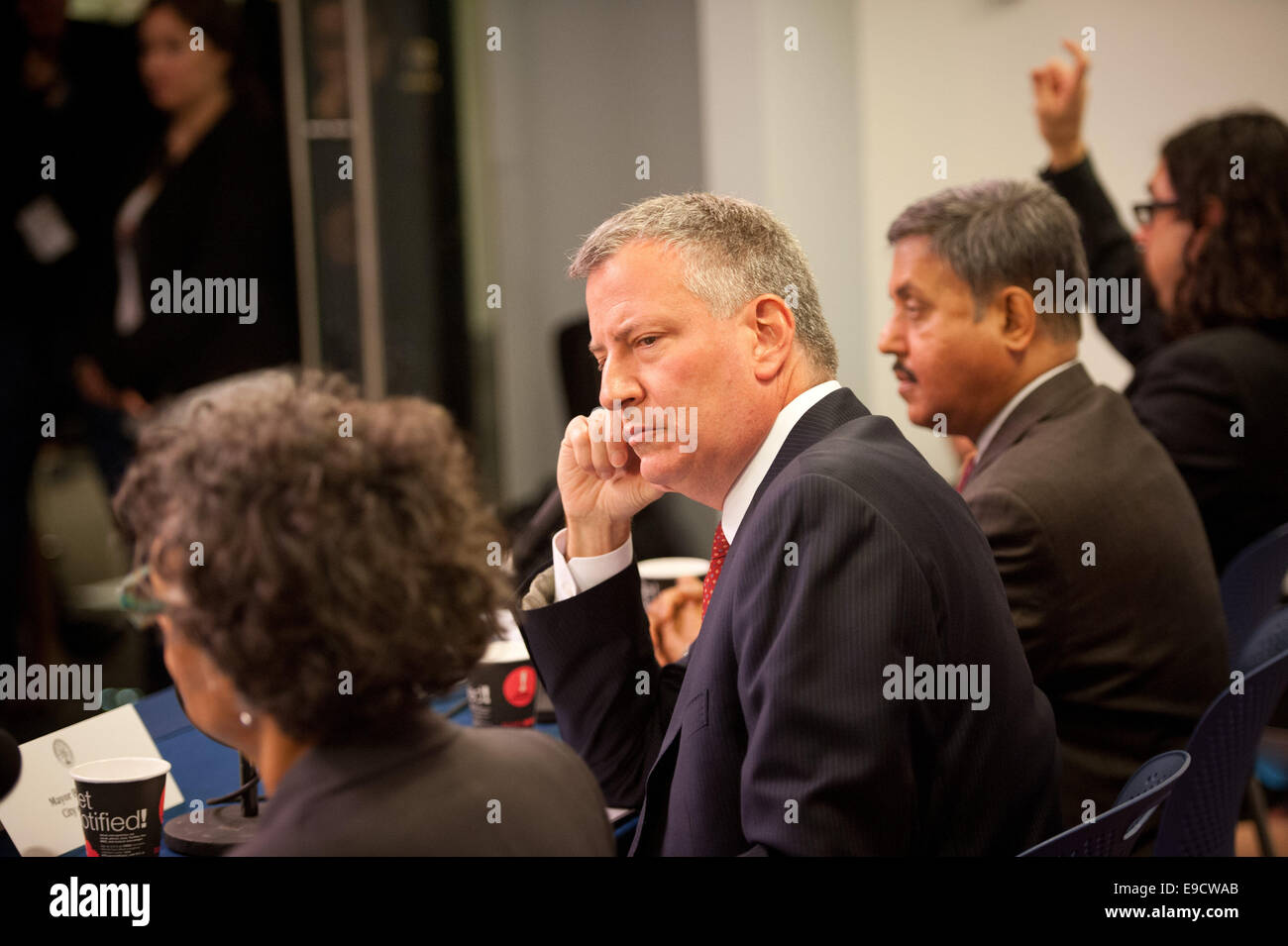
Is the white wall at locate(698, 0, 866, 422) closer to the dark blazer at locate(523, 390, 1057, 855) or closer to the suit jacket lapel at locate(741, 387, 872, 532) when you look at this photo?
the suit jacket lapel at locate(741, 387, 872, 532)

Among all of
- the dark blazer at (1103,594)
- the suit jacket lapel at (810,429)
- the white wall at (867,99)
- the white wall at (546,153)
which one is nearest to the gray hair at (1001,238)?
the dark blazer at (1103,594)

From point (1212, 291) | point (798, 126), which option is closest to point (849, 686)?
point (1212, 291)

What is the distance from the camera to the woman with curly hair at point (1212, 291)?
2.52 m

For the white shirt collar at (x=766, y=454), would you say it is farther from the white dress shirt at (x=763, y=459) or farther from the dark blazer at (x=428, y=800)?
the dark blazer at (x=428, y=800)

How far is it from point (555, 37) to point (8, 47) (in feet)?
5.94

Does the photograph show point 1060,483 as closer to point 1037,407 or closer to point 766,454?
point 1037,407

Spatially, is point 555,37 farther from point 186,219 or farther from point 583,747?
point 583,747

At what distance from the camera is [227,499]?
94cm

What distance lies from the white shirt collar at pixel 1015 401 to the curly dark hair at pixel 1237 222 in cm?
89

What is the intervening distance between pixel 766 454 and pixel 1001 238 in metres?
0.83

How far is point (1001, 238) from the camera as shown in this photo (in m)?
2.02

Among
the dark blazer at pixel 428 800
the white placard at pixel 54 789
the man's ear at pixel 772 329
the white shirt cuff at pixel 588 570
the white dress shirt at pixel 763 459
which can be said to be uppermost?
the man's ear at pixel 772 329

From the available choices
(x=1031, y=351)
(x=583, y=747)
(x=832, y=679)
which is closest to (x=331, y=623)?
(x=832, y=679)

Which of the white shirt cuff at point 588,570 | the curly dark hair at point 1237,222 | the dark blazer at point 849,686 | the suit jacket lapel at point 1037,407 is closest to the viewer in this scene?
the dark blazer at point 849,686
